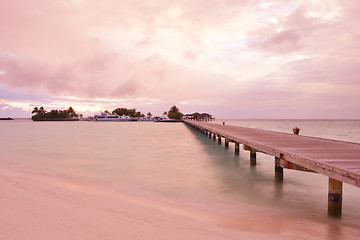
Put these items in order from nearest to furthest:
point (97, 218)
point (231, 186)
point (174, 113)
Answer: point (97, 218)
point (231, 186)
point (174, 113)

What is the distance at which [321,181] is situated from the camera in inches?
297

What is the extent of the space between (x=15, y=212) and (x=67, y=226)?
1323 mm

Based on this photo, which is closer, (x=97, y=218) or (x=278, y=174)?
(x=97, y=218)

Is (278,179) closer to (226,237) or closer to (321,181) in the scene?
(321,181)

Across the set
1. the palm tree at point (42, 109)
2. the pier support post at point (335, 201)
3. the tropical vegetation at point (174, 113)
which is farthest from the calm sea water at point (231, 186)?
the palm tree at point (42, 109)

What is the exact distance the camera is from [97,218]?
4.06 meters

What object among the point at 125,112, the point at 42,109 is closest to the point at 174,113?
the point at 125,112

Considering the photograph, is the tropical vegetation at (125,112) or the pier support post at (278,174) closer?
the pier support post at (278,174)

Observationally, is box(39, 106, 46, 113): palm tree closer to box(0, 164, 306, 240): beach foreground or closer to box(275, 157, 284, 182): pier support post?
box(0, 164, 306, 240): beach foreground

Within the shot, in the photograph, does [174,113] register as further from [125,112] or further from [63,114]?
[63,114]

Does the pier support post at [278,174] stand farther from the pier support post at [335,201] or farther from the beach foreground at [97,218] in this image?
the beach foreground at [97,218]

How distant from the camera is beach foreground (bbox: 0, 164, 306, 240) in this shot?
11.4ft

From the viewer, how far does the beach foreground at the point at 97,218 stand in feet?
11.4

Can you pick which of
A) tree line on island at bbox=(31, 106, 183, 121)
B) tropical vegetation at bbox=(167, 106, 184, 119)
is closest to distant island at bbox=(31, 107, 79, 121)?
tree line on island at bbox=(31, 106, 183, 121)
